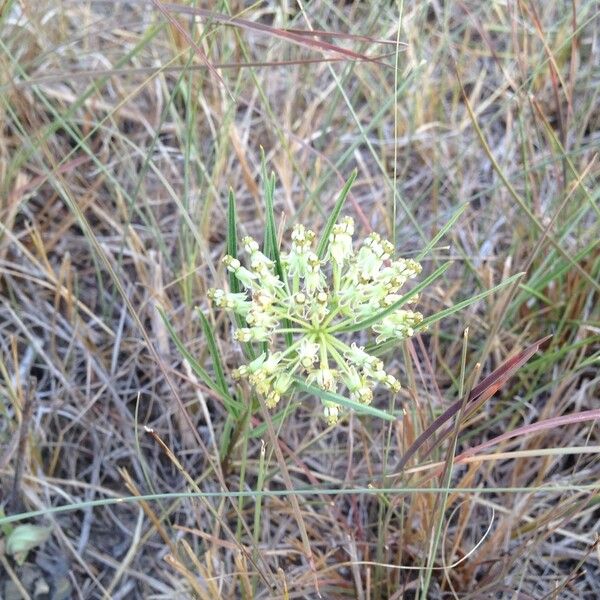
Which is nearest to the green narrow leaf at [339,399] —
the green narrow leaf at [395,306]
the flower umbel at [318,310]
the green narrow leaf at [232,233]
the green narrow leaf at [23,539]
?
the flower umbel at [318,310]

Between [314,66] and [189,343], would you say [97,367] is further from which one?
[314,66]

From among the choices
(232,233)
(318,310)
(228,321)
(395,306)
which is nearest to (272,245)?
(232,233)

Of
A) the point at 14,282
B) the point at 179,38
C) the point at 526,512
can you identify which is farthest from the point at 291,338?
the point at 179,38

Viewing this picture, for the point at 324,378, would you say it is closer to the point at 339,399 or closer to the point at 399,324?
the point at 339,399

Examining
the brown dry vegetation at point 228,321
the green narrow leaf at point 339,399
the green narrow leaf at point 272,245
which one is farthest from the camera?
the brown dry vegetation at point 228,321

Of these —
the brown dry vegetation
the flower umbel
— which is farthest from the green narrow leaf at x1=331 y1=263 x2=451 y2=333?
the brown dry vegetation

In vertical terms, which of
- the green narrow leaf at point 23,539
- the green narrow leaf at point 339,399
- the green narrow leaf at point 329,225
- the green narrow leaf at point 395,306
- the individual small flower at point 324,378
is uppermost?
the green narrow leaf at point 329,225

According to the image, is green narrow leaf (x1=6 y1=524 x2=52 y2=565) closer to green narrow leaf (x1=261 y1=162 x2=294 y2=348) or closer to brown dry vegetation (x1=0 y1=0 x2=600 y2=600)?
brown dry vegetation (x1=0 y1=0 x2=600 y2=600)

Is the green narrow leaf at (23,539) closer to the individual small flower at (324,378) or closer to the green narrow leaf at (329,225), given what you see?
the individual small flower at (324,378)
